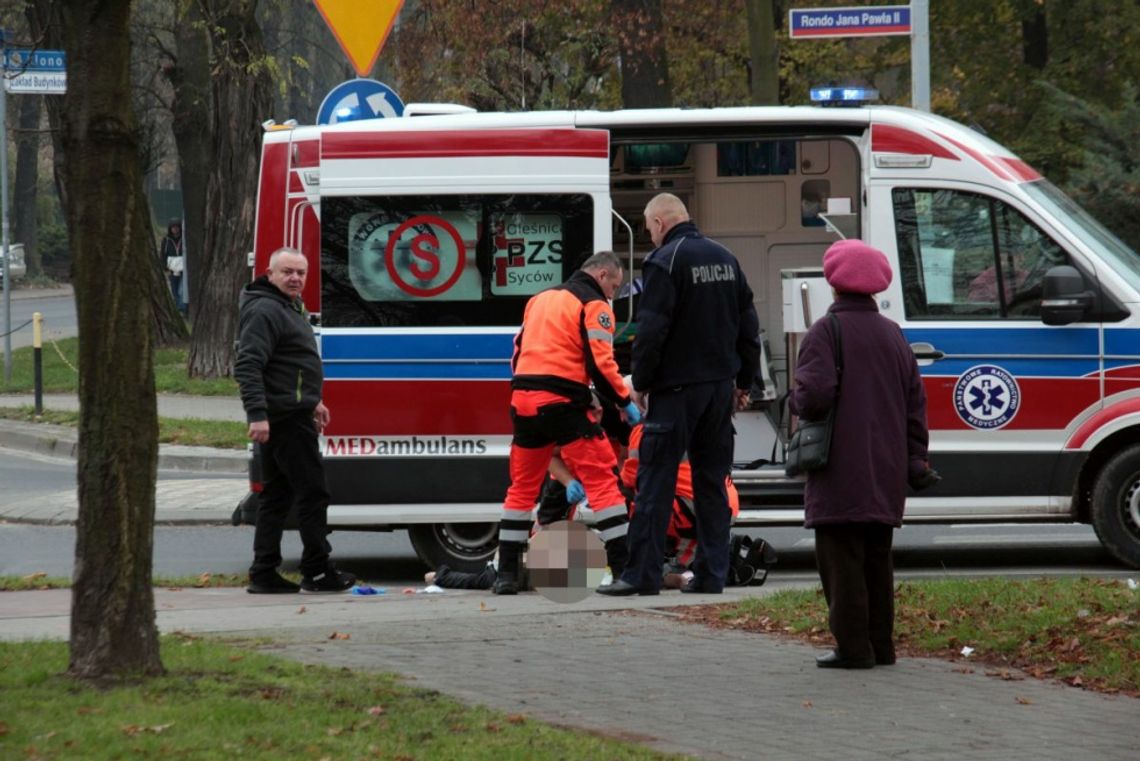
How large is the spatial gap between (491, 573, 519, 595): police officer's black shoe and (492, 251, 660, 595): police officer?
20 cm

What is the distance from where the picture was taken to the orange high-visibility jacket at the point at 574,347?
952 cm

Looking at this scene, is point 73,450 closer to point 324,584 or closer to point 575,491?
point 324,584

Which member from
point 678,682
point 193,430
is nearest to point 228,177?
point 193,430

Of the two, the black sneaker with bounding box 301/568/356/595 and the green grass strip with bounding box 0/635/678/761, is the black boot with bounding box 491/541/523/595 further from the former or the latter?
the green grass strip with bounding box 0/635/678/761

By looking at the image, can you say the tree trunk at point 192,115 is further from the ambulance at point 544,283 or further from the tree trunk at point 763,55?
the ambulance at point 544,283

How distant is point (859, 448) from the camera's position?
7309 millimetres

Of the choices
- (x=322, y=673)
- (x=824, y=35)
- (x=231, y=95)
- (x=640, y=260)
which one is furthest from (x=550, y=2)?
(x=322, y=673)

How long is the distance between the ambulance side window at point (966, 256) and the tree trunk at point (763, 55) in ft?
35.0

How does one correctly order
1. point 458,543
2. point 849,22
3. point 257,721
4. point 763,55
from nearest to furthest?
1. point 257,721
2. point 458,543
3. point 849,22
4. point 763,55

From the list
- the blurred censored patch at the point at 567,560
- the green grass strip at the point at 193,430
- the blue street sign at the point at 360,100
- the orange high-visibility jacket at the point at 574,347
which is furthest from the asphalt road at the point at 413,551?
the green grass strip at the point at 193,430

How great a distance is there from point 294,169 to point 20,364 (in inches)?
683

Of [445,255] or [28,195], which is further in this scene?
[28,195]

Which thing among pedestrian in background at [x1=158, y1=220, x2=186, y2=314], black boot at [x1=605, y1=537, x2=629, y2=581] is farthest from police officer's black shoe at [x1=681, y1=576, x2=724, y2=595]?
pedestrian in background at [x1=158, y1=220, x2=186, y2=314]

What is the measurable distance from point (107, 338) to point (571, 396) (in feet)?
11.4
